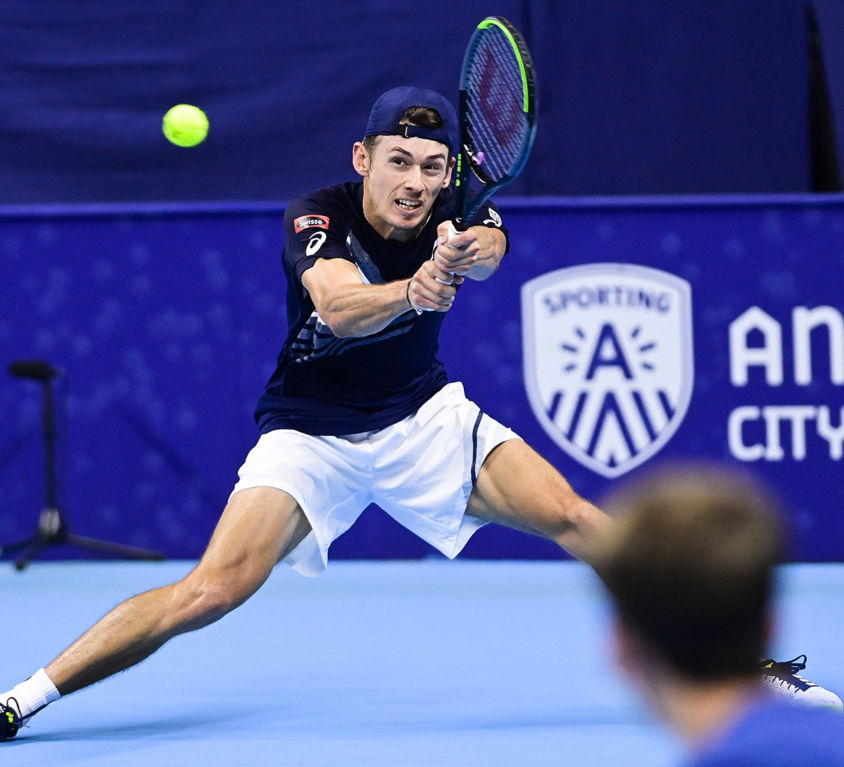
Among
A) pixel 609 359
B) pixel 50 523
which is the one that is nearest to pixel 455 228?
pixel 609 359

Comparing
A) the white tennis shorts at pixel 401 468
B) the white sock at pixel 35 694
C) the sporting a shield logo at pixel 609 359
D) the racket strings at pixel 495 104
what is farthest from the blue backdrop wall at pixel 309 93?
the white sock at pixel 35 694

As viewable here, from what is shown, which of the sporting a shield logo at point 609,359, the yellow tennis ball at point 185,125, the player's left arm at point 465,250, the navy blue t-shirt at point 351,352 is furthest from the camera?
the yellow tennis ball at point 185,125

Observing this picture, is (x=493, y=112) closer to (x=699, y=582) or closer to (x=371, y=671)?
(x=371, y=671)

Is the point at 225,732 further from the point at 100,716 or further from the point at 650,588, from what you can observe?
the point at 650,588

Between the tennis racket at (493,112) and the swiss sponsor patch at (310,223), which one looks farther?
the swiss sponsor patch at (310,223)

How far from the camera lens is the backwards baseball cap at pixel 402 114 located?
13.1ft

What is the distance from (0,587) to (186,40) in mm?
3611

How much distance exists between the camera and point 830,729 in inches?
53.8

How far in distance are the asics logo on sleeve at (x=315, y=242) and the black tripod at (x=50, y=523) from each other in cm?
344

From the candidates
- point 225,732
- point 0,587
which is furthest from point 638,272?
point 225,732

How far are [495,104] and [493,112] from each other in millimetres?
25

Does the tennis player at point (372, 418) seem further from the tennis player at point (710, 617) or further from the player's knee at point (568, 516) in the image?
the tennis player at point (710, 617)

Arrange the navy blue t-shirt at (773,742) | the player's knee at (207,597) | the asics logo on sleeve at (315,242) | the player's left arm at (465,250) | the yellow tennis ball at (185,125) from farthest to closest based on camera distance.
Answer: the yellow tennis ball at (185,125) < the asics logo on sleeve at (315,242) < the player's knee at (207,597) < the player's left arm at (465,250) < the navy blue t-shirt at (773,742)

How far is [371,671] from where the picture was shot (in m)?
4.76
